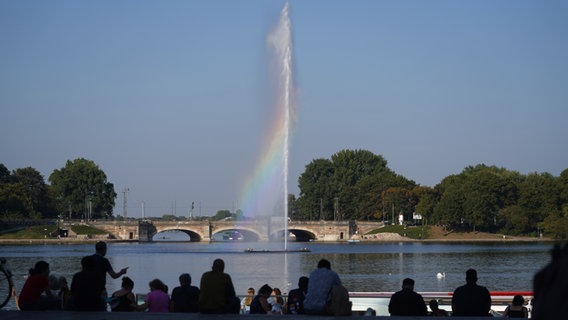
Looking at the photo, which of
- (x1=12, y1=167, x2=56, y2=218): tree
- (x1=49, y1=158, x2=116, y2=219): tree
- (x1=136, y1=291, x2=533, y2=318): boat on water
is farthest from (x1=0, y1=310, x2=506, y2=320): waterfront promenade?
(x1=49, y1=158, x2=116, y2=219): tree

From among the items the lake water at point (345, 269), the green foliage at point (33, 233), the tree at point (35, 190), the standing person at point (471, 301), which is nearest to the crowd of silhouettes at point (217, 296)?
the standing person at point (471, 301)

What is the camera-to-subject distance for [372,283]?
5644cm

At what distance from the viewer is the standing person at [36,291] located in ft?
48.2

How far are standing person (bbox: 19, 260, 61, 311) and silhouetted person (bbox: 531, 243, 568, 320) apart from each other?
1380 cm

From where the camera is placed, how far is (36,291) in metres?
14.7

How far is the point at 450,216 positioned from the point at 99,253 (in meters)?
129

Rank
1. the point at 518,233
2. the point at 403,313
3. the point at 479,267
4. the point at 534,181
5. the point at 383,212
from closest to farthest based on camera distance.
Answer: the point at 403,313
the point at 479,267
the point at 518,233
the point at 534,181
the point at 383,212

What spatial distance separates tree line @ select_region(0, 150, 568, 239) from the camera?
138 meters

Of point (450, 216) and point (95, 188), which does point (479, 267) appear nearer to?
point (450, 216)

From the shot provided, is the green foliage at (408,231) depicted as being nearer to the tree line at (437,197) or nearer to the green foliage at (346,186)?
the tree line at (437,197)

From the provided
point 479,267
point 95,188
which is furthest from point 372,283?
point 95,188

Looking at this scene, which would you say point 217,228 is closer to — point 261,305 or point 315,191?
point 315,191

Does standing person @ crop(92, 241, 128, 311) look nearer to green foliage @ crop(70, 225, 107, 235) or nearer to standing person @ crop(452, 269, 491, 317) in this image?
standing person @ crop(452, 269, 491, 317)

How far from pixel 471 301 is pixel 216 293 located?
3782mm
